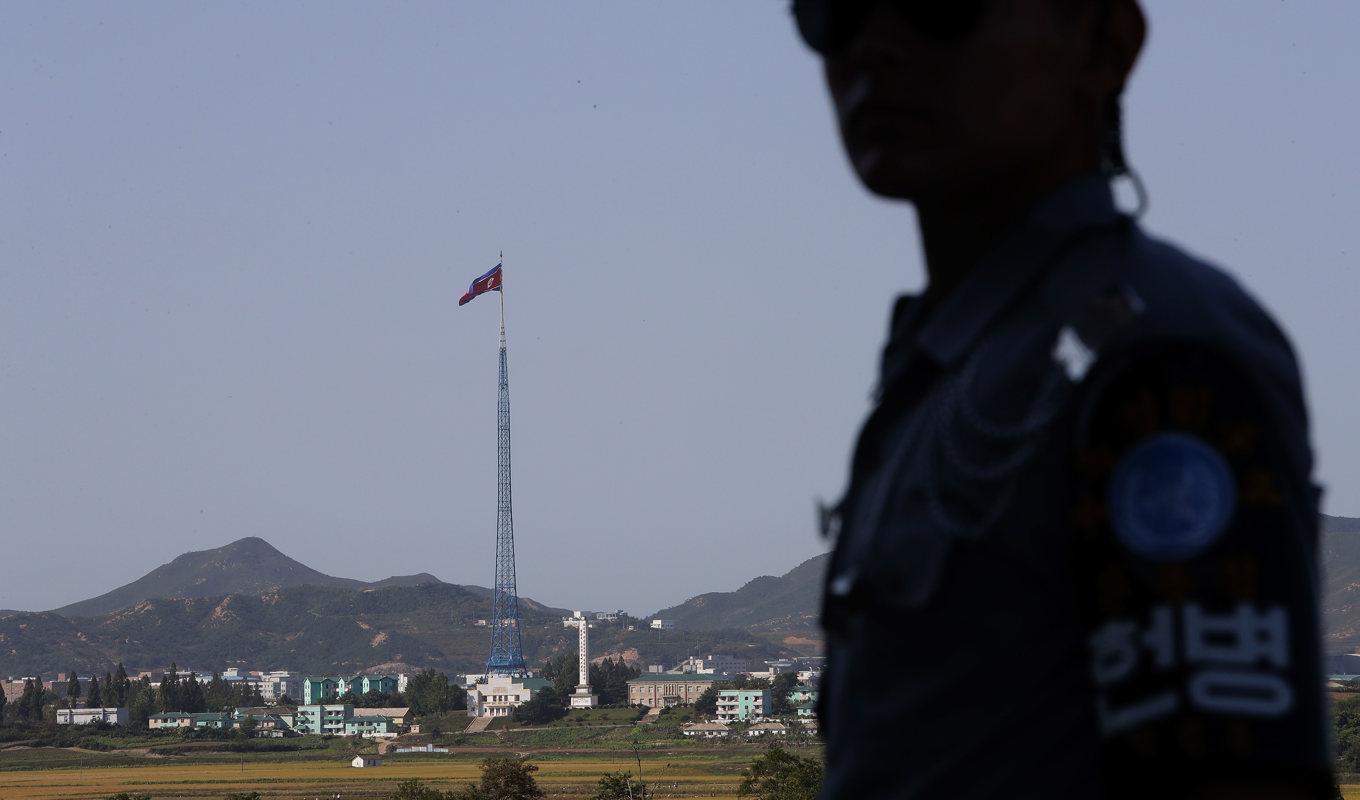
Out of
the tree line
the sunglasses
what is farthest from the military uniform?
the tree line

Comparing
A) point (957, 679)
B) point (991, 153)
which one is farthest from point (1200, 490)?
point (991, 153)

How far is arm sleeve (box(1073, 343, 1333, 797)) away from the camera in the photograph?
1.00m

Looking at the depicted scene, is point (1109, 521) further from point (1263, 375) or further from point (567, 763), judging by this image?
point (567, 763)

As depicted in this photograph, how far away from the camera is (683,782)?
2653 inches

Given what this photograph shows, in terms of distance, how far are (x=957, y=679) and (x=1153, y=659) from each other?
0.55 feet

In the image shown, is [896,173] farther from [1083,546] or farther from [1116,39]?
[1083,546]

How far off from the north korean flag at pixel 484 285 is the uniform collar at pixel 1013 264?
107482mm

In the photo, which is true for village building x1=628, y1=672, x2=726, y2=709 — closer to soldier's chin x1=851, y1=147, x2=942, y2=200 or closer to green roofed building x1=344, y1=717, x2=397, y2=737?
green roofed building x1=344, y1=717, x2=397, y2=737

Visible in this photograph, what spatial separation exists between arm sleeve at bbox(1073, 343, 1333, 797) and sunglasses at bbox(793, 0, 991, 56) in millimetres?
331

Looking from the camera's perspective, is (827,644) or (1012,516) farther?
(827,644)

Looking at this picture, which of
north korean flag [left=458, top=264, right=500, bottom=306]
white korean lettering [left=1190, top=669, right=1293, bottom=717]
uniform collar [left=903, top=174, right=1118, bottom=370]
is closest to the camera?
white korean lettering [left=1190, top=669, right=1293, bottom=717]

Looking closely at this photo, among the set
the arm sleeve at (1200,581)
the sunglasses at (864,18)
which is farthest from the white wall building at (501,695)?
the arm sleeve at (1200,581)

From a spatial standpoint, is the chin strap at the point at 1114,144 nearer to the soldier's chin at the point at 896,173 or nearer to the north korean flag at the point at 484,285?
the soldier's chin at the point at 896,173

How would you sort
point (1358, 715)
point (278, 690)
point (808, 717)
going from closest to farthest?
1. point (1358, 715)
2. point (808, 717)
3. point (278, 690)
